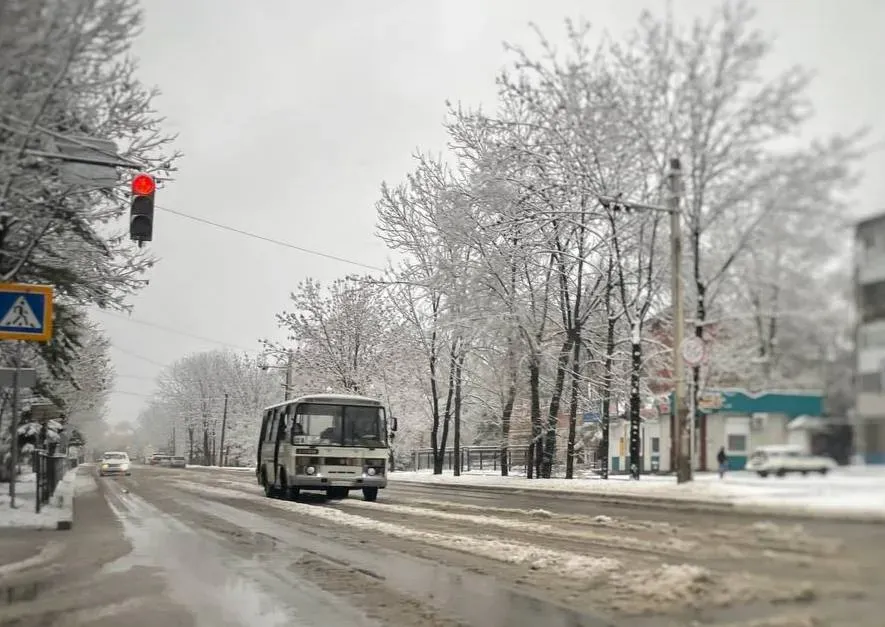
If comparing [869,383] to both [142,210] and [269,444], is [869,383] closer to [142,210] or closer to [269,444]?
[142,210]

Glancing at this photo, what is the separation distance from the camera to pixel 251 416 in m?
72.4

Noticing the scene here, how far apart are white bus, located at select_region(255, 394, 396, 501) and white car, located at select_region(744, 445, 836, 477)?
18.0 meters

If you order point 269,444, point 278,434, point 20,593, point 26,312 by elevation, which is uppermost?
point 26,312

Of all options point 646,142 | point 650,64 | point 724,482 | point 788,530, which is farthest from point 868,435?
point 650,64

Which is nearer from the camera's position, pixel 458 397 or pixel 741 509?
pixel 741 509

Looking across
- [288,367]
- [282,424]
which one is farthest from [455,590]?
[288,367]

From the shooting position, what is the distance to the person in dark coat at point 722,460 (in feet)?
13.6

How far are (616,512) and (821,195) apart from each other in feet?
9.40

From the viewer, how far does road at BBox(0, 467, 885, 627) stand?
3658 mm

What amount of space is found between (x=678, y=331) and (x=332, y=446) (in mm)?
18119

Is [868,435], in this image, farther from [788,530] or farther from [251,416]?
[251,416]

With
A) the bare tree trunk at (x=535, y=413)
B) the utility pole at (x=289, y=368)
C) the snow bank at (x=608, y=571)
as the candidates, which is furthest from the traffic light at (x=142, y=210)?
the utility pole at (x=289, y=368)

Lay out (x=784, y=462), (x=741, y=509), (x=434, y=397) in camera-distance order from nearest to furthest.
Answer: (x=784, y=462)
(x=741, y=509)
(x=434, y=397)

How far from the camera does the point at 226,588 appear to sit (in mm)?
7992
